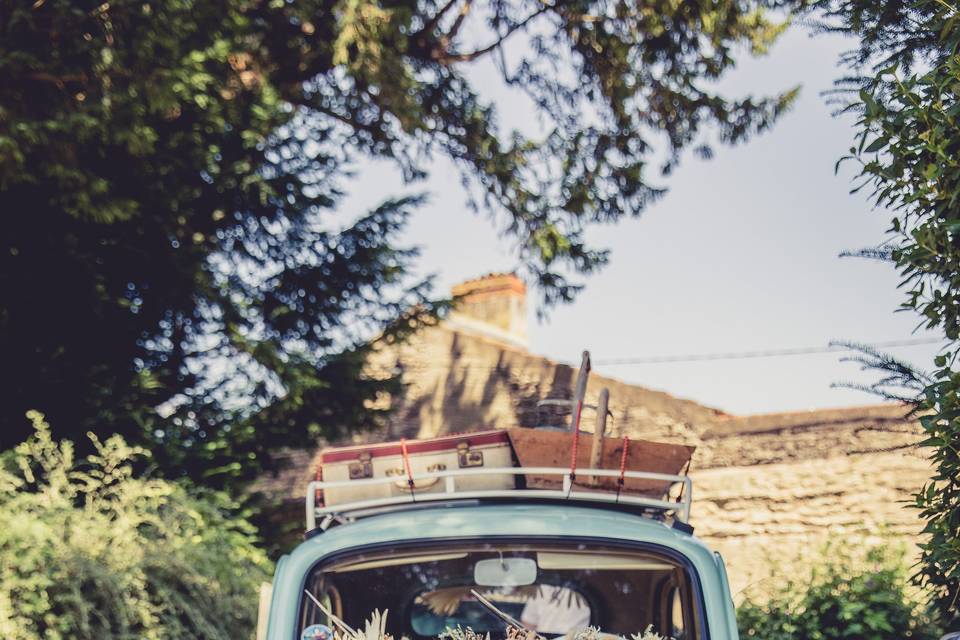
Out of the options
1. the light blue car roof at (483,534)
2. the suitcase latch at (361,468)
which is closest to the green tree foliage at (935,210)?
the light blue car roof at (483,534)

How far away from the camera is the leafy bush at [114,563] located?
25.3ft

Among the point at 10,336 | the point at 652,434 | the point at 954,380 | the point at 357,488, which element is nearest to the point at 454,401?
the point at 652,434

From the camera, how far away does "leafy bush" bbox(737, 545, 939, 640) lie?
297 inches

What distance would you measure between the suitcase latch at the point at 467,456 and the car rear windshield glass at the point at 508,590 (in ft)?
1.48

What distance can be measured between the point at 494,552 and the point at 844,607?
15.3 ft

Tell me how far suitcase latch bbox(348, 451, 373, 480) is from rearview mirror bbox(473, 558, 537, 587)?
36.4 inches

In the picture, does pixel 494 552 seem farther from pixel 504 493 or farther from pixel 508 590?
pixel 508 590

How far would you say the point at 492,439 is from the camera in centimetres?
474

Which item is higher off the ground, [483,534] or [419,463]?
[419,463]

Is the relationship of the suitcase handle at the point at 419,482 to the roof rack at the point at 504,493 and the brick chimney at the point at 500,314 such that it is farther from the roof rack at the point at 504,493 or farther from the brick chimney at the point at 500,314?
the brick chimney at the point at 500,314

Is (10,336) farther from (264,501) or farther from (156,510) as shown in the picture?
(264,501)

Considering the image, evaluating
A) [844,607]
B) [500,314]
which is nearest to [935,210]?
[844,607]

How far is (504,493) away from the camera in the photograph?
176 inches

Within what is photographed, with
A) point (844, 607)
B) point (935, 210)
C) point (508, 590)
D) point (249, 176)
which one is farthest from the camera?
point (249, 176)
